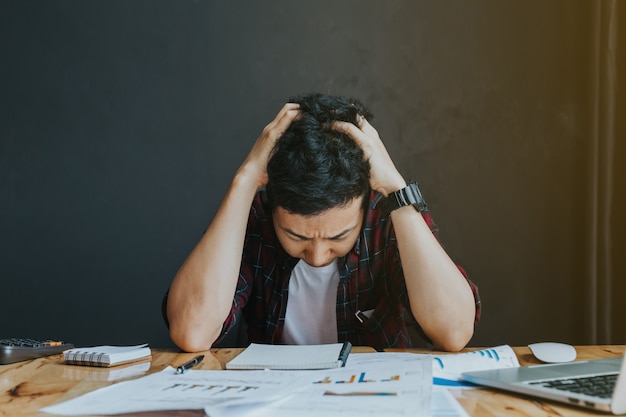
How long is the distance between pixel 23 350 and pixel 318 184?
2.15ft

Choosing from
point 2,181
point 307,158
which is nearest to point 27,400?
point 307,158

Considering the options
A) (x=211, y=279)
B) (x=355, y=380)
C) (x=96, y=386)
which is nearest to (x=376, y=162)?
(x=211, y=279)

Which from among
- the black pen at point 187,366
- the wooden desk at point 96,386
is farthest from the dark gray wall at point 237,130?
the black pen at point 187,366

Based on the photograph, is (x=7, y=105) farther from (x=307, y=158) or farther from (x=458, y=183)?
(x=458, y=183)

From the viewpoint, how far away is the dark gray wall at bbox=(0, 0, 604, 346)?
7.06ft

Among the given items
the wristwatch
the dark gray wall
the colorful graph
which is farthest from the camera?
the dark gray wall

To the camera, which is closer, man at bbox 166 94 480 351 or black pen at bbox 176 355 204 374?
black pen at bbox 176 355 204 374

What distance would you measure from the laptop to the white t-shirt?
0.69 metres

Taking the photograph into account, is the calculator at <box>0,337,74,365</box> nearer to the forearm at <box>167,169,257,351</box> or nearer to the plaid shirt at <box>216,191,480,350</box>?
the forearm at <box>167,169,257,351</box>

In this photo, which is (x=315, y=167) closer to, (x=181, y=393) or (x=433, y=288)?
(x=433, y=288)

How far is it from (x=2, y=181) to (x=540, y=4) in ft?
6.63

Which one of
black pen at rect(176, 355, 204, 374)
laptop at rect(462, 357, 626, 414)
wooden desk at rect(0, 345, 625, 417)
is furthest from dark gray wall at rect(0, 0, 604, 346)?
laptop at rect(462, 357, 626, 414)

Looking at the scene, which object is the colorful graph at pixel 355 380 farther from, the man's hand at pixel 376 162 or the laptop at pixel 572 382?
the man's hand at pixel 376 162

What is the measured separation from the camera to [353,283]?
153 cm
